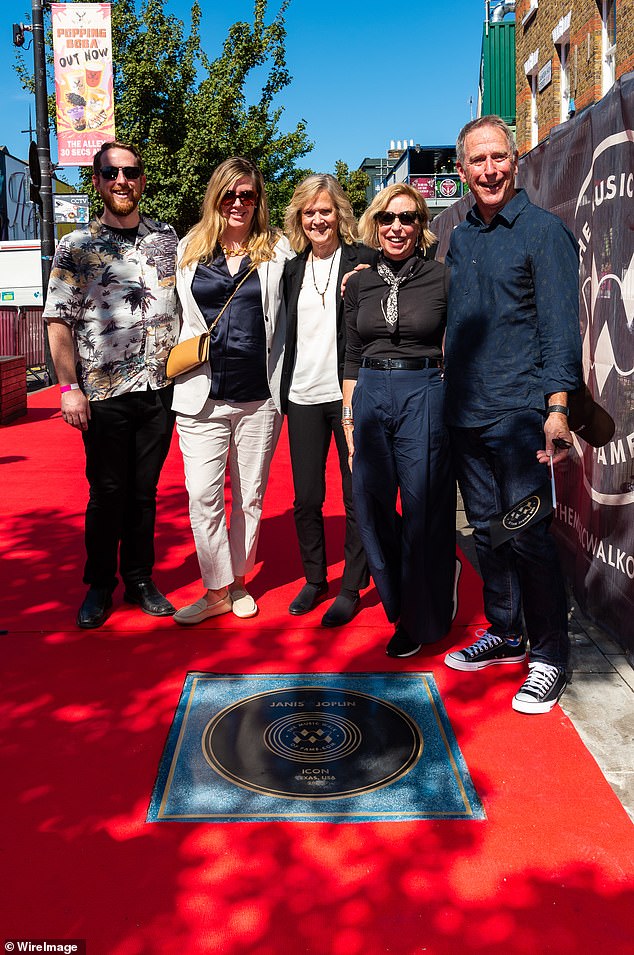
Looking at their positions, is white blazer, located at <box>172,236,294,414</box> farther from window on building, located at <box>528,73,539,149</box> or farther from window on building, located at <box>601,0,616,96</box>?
window on building, located at <box>528,73,539,149</box>

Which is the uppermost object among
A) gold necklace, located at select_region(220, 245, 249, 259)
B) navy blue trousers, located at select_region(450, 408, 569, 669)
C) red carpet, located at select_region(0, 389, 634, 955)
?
gold necklace, located at select_region(220, 245, 249, 259)

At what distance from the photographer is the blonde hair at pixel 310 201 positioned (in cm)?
439

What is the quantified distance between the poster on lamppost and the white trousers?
11.2m

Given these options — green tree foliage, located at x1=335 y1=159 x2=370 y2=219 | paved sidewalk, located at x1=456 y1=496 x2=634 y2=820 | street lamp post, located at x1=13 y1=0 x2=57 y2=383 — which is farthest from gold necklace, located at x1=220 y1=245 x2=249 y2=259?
green tree foliage, located at x1=335 y1=159 x2=370 y2=219

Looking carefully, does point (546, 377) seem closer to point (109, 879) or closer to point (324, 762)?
point (324, 762)

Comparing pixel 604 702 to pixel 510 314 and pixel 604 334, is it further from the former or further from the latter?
pixel 604 334

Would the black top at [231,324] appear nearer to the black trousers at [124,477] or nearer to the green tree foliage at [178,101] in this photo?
the black trousers at [124,477]

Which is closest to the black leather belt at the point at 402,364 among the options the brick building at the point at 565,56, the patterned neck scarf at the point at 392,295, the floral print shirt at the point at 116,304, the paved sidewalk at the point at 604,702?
the patterned neck scarf at the point at 392,295

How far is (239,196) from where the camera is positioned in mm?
4258

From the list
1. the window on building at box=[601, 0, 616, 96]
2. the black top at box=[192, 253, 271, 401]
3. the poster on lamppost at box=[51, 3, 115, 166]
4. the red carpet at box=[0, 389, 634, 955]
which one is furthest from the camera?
the poster on lamppost at box=[51, 3, 115, 166]

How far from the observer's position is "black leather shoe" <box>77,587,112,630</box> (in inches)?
183

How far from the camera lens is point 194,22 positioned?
26.8 m

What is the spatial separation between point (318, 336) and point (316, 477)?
0.75 m

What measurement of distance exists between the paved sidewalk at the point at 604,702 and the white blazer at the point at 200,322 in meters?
2.05
